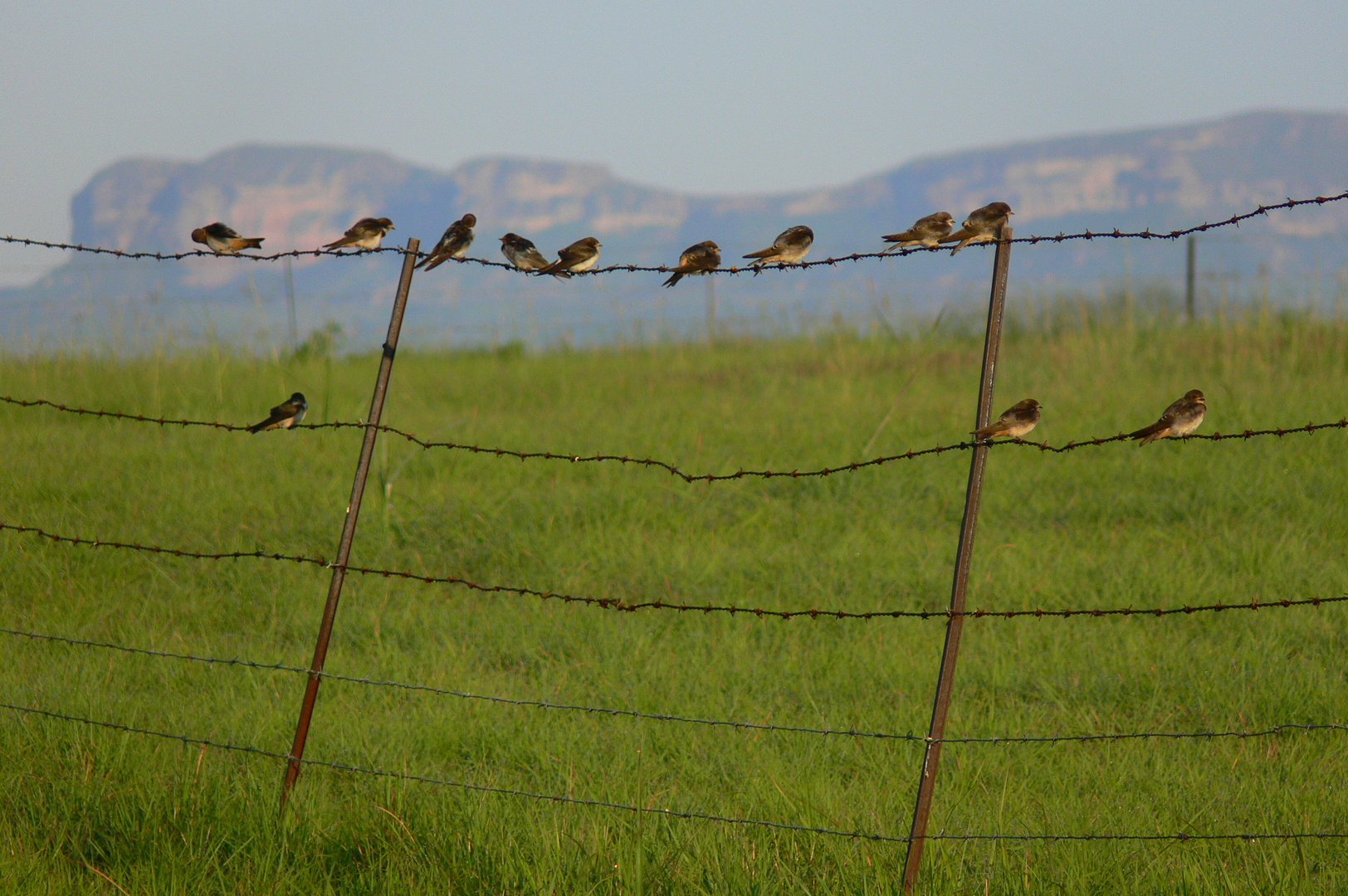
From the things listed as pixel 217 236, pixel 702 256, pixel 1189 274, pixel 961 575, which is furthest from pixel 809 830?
pixel 1189 274

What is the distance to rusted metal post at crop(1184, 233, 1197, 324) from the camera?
693 inches

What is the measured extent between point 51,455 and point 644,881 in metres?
7.36

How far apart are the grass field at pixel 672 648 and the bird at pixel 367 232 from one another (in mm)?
2078

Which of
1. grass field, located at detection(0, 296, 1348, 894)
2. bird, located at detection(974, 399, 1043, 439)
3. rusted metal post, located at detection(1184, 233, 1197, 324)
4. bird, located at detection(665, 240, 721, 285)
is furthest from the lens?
rusted metal post, located at detection(1184, 233, 1197, 324)

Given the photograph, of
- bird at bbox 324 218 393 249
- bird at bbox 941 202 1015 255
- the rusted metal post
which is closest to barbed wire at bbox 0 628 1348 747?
bird at bbox 941 202 1015 255

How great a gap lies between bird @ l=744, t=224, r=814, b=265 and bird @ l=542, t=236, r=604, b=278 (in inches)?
30.9

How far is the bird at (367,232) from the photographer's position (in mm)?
4691

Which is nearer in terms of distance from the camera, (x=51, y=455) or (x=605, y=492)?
(x=605, y=492)

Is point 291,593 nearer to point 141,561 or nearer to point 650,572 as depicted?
point 141,561

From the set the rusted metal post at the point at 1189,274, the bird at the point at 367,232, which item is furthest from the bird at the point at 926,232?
the rusted metal post at the point at 1189,274

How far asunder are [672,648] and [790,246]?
218cm

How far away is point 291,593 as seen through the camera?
6.04 m

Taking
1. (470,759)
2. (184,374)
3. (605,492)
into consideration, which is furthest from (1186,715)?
(184,374)

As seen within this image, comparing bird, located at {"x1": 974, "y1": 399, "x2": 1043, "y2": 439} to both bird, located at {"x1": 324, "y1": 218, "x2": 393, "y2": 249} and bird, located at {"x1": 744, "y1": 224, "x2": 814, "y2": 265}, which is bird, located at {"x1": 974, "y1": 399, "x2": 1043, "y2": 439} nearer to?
bird, located at {"x1": 744, "y1": 224, "x2": 814, "y2": 265}
